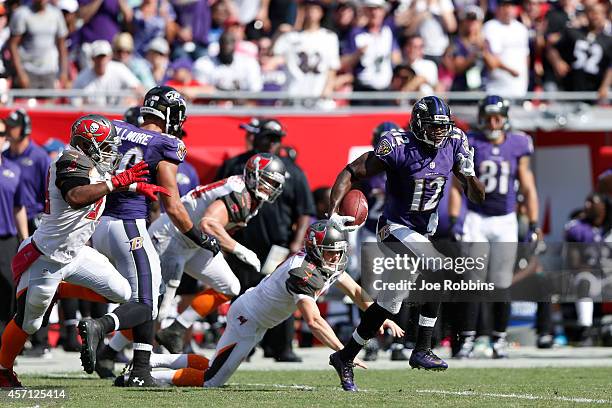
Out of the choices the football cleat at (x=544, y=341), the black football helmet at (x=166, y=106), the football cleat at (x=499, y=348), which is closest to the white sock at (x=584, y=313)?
the football cleat at (x=544, y=341)

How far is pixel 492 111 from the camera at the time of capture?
37.7 feet

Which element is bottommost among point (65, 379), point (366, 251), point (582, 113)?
point (65, 379)

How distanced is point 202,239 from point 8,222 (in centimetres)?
310

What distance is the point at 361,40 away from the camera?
15.0 meters

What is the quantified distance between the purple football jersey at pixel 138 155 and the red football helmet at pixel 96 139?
49cm

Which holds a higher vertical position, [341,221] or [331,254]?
[341,221]

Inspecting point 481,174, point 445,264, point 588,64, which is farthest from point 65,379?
point 588,64

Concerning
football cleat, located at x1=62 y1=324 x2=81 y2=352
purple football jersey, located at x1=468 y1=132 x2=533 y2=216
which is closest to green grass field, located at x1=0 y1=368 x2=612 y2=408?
purple football jersey, located at x1=468 y1=132 x2=533 y2=216

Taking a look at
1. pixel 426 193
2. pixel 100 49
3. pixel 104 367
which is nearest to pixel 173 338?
pixel 104 367

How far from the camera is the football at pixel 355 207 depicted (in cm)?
872

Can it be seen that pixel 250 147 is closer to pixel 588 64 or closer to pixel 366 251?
pixel 366 251

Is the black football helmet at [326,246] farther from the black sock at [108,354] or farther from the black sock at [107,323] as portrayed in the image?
the black sock at [108,354]

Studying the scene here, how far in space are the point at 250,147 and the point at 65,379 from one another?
345 centimetres

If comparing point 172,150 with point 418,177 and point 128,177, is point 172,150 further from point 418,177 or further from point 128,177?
point 418,177
